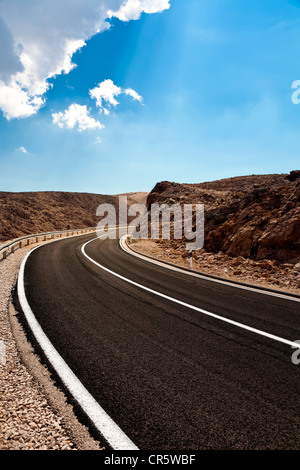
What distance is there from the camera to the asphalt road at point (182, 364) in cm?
228

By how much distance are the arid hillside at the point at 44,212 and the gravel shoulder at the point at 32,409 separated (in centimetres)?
3341

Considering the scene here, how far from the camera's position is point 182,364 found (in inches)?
133

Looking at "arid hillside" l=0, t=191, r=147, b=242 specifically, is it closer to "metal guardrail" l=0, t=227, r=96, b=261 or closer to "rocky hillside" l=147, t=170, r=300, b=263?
"metal guardrail" l=0, t=227, r=96, b=261

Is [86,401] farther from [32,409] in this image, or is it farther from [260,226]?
[260,226]

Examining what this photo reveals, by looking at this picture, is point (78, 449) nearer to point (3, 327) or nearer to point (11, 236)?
point (3, 327)

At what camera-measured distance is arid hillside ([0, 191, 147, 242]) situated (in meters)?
37.3

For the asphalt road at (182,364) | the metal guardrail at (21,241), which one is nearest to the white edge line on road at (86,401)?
the asphalt road at (182,364)

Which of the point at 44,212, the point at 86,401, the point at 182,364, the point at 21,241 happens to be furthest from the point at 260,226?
the point at 44,212

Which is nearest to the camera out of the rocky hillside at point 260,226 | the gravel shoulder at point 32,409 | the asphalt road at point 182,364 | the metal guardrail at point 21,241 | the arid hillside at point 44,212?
the gravel shoulder at point 32,409

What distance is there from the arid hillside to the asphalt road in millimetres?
32301

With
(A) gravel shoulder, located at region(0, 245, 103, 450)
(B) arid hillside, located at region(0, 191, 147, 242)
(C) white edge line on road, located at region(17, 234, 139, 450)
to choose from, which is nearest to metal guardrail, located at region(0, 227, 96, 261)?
(B) arid hillside, located at region(0, 191, 147, 242)

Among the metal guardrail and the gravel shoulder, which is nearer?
the gravel shoulder

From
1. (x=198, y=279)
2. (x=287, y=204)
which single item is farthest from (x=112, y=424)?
(x=287, y=204)

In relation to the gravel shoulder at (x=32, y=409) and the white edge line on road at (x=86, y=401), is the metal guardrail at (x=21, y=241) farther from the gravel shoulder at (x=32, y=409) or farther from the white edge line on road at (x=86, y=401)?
the gravel shoulder at (x=32, y=409)
